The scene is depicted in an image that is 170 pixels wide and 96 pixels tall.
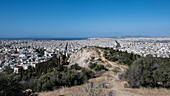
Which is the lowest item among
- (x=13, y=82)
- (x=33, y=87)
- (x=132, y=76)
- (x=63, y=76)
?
(x=33, y=87)

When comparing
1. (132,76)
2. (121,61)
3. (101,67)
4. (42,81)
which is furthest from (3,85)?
(121,61)

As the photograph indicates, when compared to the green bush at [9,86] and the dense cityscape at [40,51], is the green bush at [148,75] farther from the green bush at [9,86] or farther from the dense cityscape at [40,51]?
the dense cityscape at [40,51]

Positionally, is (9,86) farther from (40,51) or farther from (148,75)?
(40,51)

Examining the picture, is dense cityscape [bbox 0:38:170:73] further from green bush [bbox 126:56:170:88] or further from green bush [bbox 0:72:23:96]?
green bush [bbox 126:56:170:88]

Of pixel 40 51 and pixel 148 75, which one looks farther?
pixel 40 51

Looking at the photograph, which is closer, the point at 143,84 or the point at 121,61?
the point at 143,84

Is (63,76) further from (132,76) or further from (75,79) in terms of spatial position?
(132,76)

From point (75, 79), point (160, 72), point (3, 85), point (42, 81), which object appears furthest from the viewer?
point (75, 79)

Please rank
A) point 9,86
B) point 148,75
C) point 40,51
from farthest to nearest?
point 40,51 < point 148,75 < point 9,86

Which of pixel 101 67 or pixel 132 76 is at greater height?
pixel 132 76

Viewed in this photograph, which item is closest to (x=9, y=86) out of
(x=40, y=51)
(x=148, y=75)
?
(x=148, y=75)

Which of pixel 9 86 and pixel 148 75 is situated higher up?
pixel 9 86
